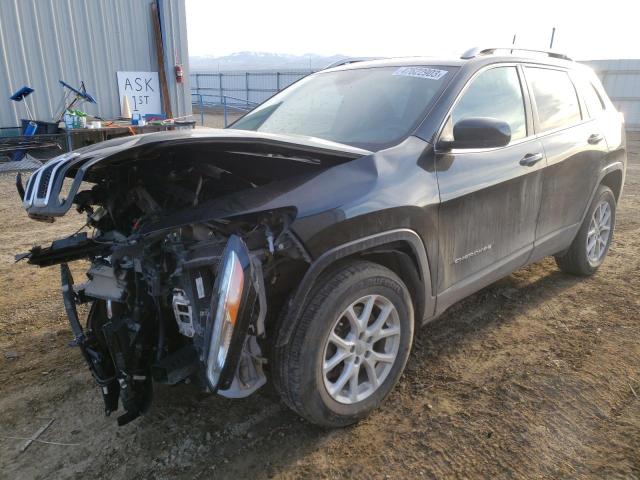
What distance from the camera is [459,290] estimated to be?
304 cm

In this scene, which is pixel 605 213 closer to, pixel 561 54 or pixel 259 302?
pixel 561 54

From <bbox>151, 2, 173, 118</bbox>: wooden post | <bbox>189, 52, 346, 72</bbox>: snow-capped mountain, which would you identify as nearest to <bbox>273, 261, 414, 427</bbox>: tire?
<bbox>189, 52, 346, 72</bbox>: snow-capped mountain

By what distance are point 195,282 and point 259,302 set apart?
1.03 ft

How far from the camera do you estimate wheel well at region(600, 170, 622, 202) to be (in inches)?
177

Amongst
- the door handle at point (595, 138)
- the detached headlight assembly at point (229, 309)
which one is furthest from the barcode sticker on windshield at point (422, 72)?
the detached headlight assembly at point (229, 309)

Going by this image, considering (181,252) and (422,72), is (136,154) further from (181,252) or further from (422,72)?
(422,72)

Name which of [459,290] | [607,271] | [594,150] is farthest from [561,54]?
[459,290]

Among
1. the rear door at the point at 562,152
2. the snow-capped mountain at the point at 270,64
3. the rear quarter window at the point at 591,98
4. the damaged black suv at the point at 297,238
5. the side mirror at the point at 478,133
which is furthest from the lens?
the snow-capped mountain at the point at 270,64

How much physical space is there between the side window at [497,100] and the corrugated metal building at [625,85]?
849 inches

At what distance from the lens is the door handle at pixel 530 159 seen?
3304 millimetres

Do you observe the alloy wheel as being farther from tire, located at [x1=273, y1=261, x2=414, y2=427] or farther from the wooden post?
the wooden post

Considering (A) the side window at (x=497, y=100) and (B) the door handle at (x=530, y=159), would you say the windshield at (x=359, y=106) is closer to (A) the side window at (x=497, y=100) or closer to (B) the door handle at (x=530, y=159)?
(A) the side window at (x=497, y=100)

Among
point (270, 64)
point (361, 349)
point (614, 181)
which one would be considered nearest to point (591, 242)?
point (614, 181)

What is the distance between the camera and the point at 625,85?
21656 mm
